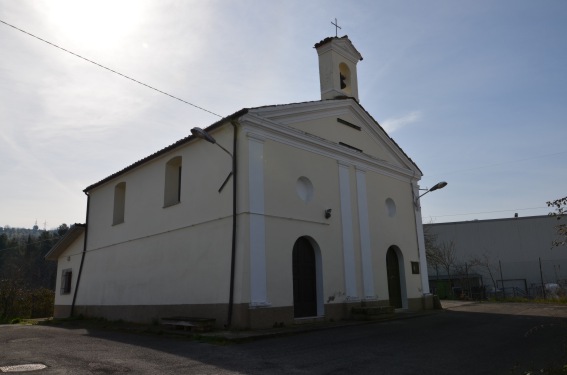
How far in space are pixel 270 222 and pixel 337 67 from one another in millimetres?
8065

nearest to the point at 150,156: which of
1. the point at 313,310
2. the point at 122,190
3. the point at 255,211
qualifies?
the point at 122,190

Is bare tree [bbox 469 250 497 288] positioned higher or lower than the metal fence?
higher

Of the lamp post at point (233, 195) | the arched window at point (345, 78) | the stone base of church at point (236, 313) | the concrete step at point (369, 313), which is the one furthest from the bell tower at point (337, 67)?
the stone base of church at point (236, 313)

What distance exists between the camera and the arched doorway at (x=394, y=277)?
17.6 m

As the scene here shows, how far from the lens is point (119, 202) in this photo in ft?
66.6

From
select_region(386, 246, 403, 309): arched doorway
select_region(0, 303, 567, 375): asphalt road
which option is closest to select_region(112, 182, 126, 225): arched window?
select_region(0, 303, 567, 375): asphalt road

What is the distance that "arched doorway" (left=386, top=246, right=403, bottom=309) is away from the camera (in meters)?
17.6

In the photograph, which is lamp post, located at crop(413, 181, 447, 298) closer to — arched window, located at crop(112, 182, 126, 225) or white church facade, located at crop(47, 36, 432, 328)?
white church facade, located at crop(47, 36, 432, 328)

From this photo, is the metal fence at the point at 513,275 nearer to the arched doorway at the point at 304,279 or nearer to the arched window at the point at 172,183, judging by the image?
the arched doorway at the point at 304,279

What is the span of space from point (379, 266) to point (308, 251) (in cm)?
363

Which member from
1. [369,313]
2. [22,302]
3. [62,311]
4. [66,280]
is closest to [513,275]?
[369,313]

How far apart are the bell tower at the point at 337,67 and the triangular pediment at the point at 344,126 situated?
894 millimetres

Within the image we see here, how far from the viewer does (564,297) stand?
22.2 m

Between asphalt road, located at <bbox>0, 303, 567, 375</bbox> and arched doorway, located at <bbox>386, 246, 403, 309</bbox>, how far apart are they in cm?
515
